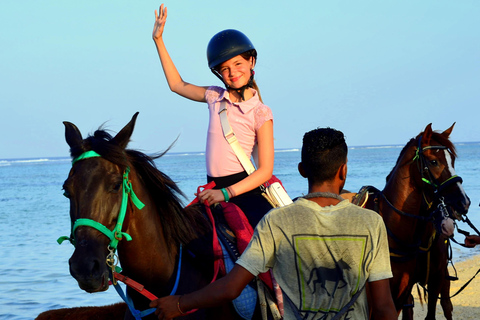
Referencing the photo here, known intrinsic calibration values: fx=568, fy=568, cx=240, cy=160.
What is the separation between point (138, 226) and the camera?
332cm

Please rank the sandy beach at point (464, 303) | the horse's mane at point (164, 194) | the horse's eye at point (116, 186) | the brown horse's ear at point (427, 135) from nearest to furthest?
Answer: the horse's eye at point (116, 186)
the horse's mane at point (164, 194)
the brown horse's ear at point (427, 135)
the sandy beach at point (464, 303)

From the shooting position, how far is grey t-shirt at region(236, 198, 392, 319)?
2.49 metres

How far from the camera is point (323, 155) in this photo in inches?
103

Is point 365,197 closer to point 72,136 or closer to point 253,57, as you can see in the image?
point 253,57

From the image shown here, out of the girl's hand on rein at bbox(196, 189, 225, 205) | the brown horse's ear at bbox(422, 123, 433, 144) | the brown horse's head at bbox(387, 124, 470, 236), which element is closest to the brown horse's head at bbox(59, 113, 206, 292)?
the girl's hand on rein at bbox(196, 189, 225, 205)

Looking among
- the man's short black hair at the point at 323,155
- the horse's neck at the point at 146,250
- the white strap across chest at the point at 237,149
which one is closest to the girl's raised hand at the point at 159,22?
the white strap across chest at the point at 237,149

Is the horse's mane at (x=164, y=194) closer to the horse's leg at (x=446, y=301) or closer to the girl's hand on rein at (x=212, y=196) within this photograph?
the girl's hand on rein at (x=212, y=196)

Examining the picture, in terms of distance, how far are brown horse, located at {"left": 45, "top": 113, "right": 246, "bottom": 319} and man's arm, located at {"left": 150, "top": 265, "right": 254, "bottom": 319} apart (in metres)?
0.44

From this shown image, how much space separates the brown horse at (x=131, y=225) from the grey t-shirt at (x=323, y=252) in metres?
0.84

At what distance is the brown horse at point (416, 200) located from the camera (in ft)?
18.2

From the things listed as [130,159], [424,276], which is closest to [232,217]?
[130,159]

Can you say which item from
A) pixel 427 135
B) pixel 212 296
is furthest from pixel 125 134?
pixel 427 135

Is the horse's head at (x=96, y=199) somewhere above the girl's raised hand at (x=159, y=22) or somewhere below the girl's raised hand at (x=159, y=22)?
below

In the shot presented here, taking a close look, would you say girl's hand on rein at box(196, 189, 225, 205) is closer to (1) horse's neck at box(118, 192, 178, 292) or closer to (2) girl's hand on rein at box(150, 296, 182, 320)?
(1) horse's neck at box(118, 192, 178, 292)
